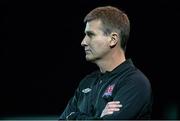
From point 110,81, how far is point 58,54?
7.91ft

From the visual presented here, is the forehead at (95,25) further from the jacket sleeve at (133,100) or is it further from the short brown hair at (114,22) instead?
the jacket sleeve at (133,100)

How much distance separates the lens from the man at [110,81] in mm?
2707

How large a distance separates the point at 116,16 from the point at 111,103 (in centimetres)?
60

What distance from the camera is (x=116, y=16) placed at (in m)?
2.99

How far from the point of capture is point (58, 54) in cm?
523

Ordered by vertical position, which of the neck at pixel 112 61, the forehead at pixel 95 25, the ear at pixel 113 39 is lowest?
the neck at pixel 112 61

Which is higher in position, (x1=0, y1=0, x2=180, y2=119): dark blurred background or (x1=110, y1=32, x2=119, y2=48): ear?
(x1=110, y1=32, x2=119, y2=48): ear

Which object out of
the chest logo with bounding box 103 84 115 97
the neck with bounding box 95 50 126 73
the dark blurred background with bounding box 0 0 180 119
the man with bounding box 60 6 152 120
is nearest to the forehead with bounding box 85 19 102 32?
the man with bounding box 60 6 152 120

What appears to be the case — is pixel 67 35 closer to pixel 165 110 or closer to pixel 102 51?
pixel 165 110

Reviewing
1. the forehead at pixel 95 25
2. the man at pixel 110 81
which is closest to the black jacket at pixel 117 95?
the man at pixel 110 81

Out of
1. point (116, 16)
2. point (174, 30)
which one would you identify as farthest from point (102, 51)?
point (174, 30)

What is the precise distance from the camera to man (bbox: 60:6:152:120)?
2707 millimetres

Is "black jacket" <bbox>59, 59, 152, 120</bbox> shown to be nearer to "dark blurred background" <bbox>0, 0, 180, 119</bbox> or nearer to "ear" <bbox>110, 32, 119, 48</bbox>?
"ear" <bbox>110, 32, 119, 48</bbox>

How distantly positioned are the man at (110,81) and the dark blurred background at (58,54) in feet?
6.85
